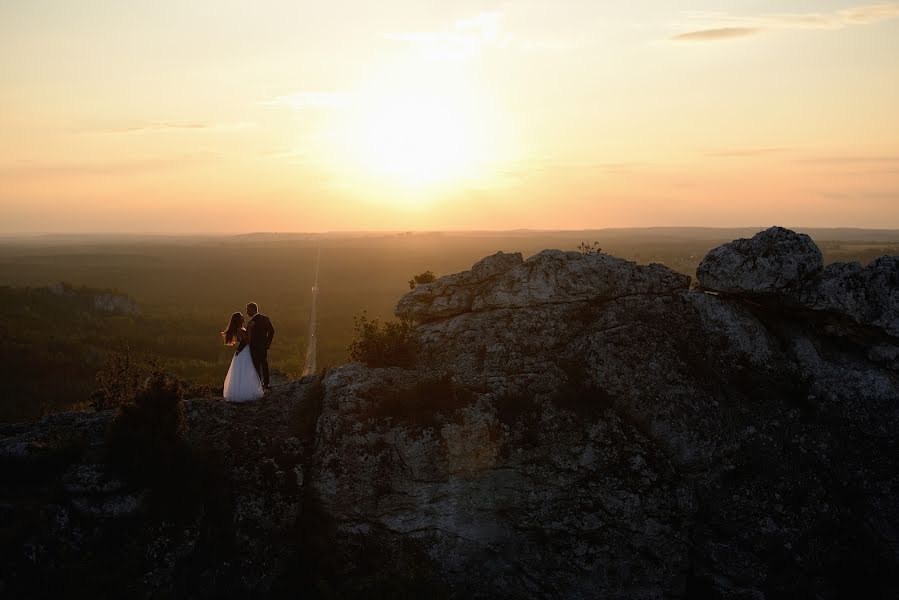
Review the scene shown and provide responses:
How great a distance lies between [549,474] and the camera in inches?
550

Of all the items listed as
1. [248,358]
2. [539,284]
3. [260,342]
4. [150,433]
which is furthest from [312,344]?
[150,433]

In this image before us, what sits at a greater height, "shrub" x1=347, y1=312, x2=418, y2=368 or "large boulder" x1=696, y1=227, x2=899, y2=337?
"large boulder" x1=696, y1=227, x2=899, y2=337

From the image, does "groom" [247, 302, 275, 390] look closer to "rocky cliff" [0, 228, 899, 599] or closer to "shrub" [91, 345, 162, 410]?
"rocky cliff" [0, 228, 899, 599]

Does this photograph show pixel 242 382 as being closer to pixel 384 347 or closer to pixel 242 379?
pixel 242 379

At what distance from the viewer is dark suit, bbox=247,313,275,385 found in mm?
17500

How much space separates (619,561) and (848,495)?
6344 millimetres

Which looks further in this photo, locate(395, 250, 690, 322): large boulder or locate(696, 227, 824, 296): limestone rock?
locate(395, 250, 690, 322): large boulder

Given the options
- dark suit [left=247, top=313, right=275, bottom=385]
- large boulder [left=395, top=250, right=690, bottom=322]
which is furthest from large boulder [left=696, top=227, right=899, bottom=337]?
dark suit [left=247, top=313, right=275, bottom=385]

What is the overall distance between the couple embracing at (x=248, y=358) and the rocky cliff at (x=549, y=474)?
0.85 meters

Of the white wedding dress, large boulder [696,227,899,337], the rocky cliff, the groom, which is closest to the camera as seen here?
the rocky cliff

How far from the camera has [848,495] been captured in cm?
1445

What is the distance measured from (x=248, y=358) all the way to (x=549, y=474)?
938cm

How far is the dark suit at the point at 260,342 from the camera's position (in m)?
17.5

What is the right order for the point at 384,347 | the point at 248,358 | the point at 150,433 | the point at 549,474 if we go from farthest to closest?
the point at 384,347 → the point at 248,358 → the point at 549,474 → the point at 150,433
